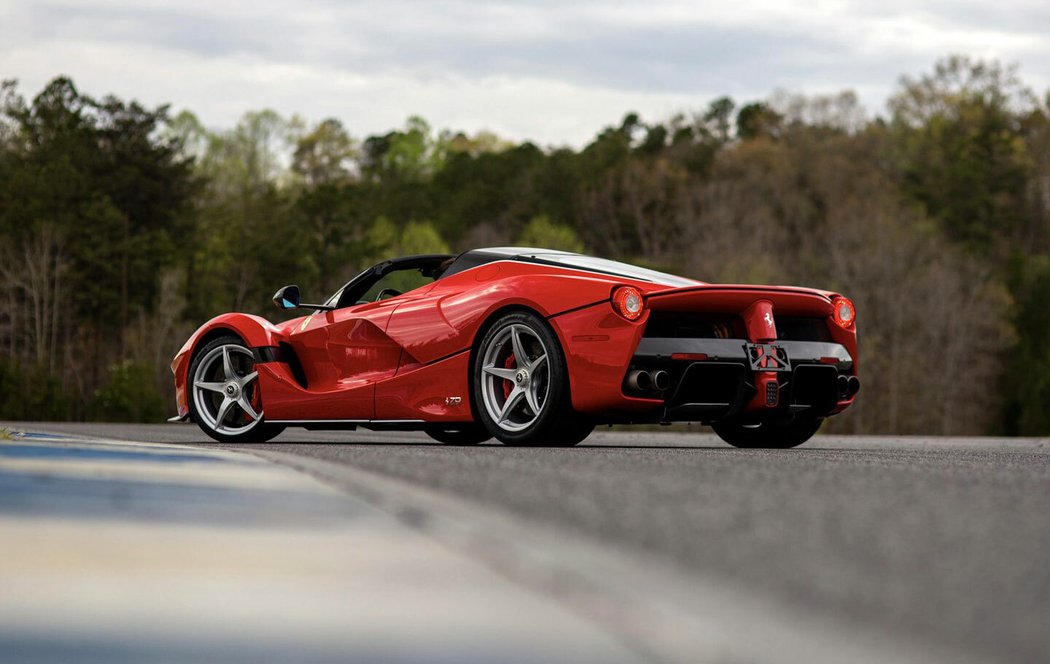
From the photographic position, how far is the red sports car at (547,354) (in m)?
8.04

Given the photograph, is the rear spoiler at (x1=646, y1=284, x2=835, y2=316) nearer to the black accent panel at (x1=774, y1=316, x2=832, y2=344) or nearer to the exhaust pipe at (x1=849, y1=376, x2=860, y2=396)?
the black accent panel at (x1=774, y1=316, x2=832, y2=344)

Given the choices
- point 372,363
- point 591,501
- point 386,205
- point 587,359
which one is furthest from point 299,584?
point 386,205

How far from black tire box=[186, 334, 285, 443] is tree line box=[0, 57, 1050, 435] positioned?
47.8 meters

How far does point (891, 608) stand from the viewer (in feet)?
8.63

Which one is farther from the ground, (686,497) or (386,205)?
(386,205)

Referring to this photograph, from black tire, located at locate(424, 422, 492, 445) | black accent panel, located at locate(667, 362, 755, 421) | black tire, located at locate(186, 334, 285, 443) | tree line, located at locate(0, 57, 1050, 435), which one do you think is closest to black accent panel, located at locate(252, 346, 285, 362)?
black tire, located at locate(186, 334, 285, 443)

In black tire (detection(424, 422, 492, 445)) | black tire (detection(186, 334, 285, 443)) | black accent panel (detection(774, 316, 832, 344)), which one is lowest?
black tire (detection(424, 422, 492, 445))

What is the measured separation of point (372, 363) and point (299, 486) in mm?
4294

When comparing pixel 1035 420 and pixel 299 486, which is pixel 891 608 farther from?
pixel 1035 420

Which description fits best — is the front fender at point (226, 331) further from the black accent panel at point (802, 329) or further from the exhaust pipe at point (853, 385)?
the exhaust pipe at point (853, 385)

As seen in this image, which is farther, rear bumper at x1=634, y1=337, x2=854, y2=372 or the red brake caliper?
the red brake caliper

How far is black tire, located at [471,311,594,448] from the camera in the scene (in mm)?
8094

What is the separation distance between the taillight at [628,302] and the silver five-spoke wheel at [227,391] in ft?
10.2

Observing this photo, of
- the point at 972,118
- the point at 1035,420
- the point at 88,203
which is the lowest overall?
the point at 1035,420
